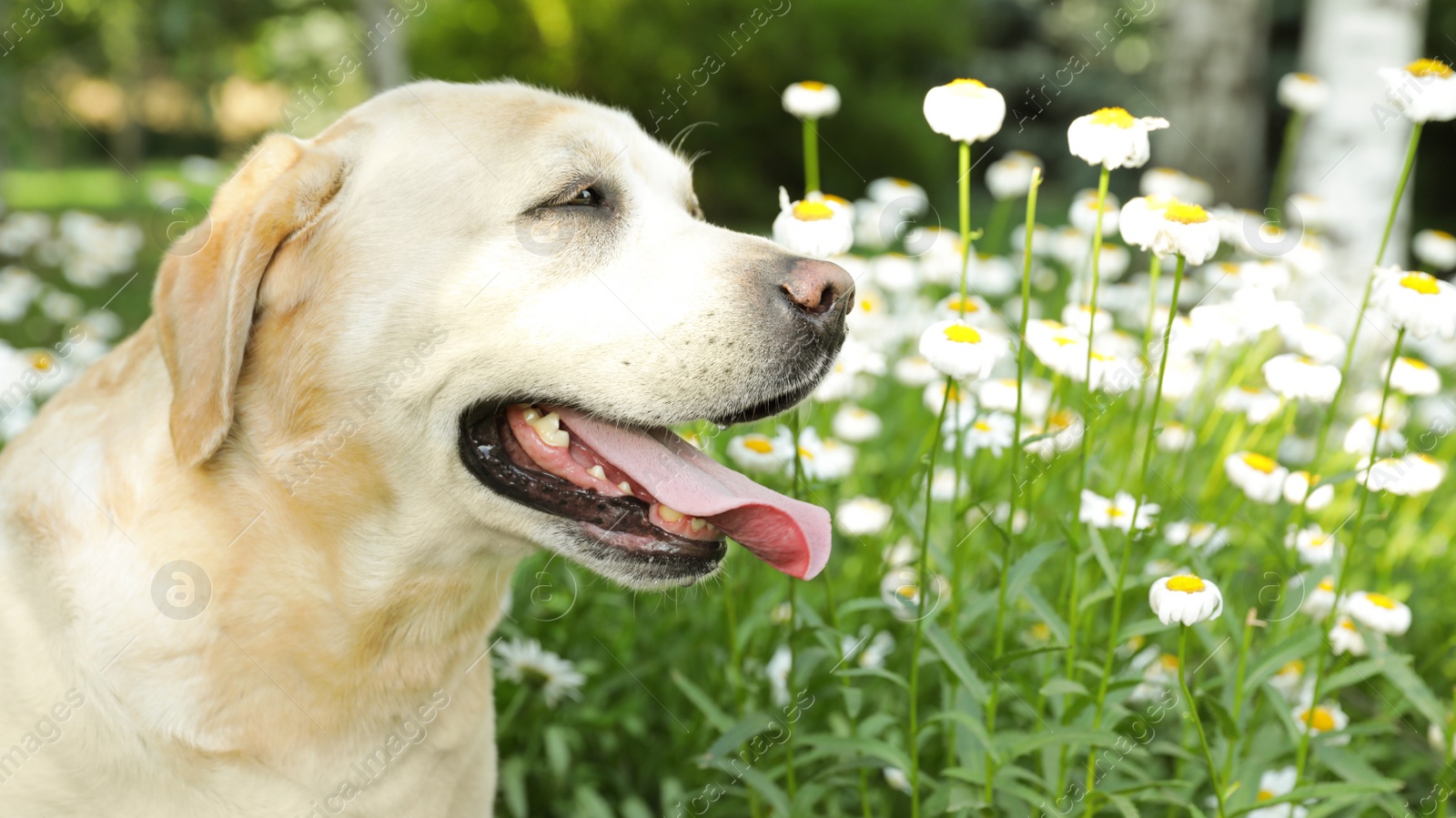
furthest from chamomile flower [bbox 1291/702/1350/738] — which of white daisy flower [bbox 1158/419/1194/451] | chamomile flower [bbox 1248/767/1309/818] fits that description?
white daisy flower [bbox 1158/419/1194/451]

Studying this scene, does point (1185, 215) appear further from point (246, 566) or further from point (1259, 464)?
point (246, 566)

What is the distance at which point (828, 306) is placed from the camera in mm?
2203

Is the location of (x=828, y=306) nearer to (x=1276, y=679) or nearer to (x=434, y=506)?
(x=434, y=506)

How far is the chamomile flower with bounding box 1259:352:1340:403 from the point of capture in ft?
7.80

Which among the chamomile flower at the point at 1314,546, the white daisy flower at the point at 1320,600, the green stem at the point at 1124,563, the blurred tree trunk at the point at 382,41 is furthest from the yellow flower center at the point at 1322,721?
the blurred tree trunk at the point at 382,41

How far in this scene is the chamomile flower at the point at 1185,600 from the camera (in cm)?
191

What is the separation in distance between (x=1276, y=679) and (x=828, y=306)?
5.82 ft

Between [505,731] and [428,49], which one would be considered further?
[428,49]

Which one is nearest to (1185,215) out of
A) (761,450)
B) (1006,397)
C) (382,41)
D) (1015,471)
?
(1015,471)

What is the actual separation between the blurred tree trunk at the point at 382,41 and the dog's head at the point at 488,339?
5749 millimetres

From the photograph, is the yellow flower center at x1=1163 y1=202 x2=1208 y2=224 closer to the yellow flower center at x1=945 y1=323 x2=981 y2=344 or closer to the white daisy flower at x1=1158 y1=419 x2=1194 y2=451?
the yellow flower center at x1=945 y1=323 x2=981 y2=344

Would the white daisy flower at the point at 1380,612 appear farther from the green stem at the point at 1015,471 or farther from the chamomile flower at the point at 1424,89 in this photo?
the chamomile flower at the point at 1424,89

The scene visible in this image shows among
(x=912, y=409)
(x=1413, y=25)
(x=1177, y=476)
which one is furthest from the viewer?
(x=1413, y=25)

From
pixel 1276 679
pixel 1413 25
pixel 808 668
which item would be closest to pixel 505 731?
pixel 808 668
